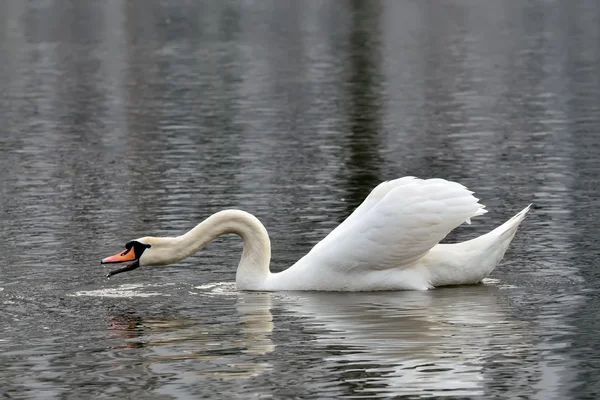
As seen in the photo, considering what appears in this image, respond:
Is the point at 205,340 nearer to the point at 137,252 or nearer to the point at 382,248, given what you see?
the point at 137,252

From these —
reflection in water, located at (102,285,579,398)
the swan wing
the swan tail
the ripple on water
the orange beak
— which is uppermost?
the swan wing

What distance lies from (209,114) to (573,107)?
27.0 feet

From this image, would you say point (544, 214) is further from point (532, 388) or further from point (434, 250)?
point (532, 388)

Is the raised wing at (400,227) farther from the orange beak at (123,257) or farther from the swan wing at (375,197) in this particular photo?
the orange beak at (123,257)

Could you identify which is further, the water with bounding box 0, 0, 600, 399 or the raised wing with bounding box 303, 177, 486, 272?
the raised wing with bounding box 303, 177, 486, 272

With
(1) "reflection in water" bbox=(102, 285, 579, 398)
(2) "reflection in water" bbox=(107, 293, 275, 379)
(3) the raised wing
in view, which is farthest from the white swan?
(2) "reflection in water" bbox=(107, 293, 275, 379)

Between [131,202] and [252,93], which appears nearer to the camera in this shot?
[131,202]

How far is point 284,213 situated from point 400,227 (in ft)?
17.5

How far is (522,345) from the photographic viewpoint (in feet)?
44.3

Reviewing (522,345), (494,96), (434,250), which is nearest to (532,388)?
(522,345)

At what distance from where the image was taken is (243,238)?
16.6 metres

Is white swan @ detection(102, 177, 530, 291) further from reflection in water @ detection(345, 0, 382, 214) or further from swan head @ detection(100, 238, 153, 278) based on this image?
reflection in water @ detection(345, 0, 382, 214)

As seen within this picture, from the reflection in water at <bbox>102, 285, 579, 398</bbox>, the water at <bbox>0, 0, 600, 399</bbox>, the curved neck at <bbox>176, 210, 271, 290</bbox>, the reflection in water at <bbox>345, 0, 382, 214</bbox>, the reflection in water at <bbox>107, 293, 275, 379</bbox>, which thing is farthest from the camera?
the reflection in water at <bbox>345, 0, 382, 214</bbox>

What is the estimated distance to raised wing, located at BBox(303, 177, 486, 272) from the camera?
16.0 meters
